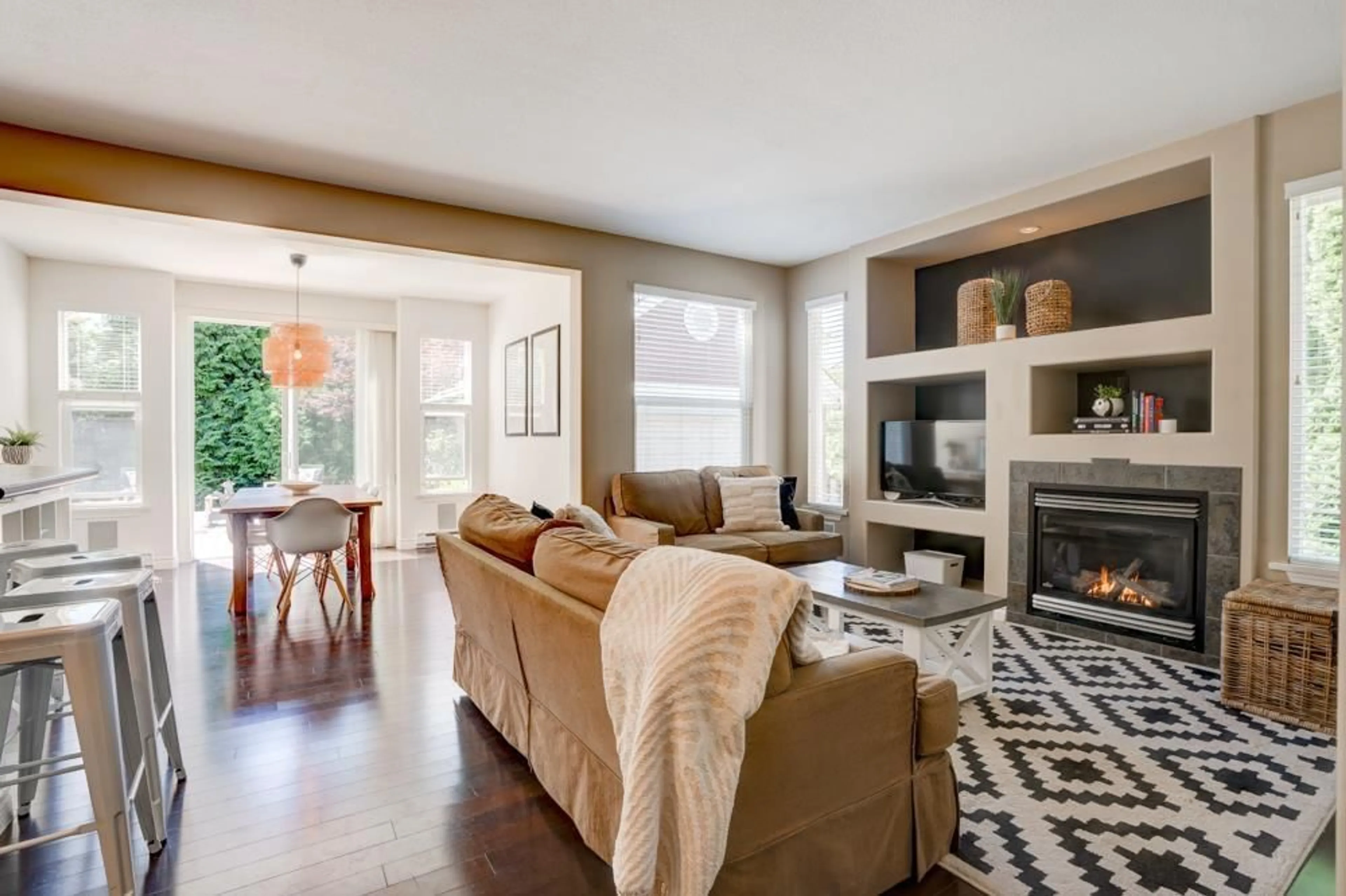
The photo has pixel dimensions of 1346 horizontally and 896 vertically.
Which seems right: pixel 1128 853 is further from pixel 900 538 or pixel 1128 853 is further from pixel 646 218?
pixel 646 218

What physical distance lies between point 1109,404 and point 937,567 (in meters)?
1.58

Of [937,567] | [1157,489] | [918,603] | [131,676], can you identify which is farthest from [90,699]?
[937,567]

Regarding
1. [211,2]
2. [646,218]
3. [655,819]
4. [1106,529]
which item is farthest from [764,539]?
[211,2]

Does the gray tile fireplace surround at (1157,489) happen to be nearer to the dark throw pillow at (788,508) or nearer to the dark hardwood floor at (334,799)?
the dark throw pillow at (788,508)

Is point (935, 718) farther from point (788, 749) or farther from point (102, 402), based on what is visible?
point (102, 402)

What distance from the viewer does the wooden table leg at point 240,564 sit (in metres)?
4.61

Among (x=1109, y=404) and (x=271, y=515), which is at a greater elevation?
(x=1109, y=404)

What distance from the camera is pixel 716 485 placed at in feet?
17.9

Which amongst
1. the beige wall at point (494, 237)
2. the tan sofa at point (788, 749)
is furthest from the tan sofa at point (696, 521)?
the tan sofa at point (788, 749)

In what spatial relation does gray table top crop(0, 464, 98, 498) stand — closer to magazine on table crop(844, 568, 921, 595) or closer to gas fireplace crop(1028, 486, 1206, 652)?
magazine on table crop(844, 568, 921, 595)

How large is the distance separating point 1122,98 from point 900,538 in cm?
348

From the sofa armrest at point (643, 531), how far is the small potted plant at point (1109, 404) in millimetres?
2804

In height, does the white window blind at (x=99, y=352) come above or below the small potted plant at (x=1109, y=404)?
above

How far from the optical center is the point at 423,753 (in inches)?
101
